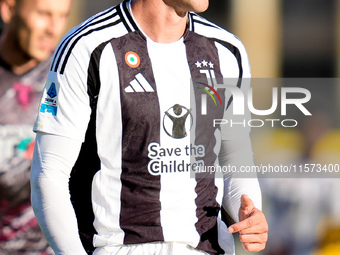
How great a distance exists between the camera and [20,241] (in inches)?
174

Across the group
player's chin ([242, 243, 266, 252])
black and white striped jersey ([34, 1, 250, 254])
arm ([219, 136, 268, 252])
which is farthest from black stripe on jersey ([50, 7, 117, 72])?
player's chin ([242, 243, 266, 252])

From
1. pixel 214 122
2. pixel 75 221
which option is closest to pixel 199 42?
pixel 214 122

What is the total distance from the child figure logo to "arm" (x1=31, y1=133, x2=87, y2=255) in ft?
1.14

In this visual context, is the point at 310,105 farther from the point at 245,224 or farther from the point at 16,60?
the point at 245,224

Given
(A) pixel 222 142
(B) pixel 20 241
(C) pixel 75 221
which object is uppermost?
(A) pixel 222 142

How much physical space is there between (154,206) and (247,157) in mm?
515

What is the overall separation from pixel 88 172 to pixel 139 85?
378mm

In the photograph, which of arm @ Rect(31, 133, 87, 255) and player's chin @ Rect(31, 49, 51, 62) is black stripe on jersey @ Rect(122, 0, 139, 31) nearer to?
arm @ Rect(31, 133, 87, 255)

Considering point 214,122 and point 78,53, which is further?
point 214,122

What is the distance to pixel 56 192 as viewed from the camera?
94.7 inches

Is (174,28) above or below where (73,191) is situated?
above

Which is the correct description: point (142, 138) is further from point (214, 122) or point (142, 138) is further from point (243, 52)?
point (243, 52)

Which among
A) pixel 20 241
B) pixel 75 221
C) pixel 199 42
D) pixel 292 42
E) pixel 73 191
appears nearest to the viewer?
pixel 75 221

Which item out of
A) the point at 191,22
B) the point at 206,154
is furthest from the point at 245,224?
the point at 191,22
